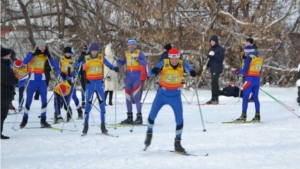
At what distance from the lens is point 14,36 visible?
79.5ft

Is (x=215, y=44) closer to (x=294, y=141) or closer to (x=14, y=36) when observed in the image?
(x=294, y=141)

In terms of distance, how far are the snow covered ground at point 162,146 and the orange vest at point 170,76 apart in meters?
1.04

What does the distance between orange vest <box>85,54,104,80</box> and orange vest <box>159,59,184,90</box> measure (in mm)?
2053

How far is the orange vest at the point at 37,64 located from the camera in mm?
9984

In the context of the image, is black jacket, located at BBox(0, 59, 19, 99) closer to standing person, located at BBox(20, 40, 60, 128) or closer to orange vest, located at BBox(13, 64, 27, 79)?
standing person, located at BBox(20, 40, 60, 128)

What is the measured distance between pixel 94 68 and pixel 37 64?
1.60m

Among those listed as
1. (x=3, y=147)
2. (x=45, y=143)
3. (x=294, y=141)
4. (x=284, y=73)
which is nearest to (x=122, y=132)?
(x=45, y=143)

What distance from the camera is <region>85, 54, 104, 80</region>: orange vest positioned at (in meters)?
9.11

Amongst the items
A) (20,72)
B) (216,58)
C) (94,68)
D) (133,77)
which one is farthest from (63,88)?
(216,58)

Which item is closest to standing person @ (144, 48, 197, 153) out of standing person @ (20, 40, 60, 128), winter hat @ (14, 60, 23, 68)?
standing person @ (20, 40, 60, 128)

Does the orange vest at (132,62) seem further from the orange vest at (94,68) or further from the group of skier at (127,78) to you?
the orange vest at (94,68)

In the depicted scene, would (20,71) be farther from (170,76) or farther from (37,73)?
A: (170,76)

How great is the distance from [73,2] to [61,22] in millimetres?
1303

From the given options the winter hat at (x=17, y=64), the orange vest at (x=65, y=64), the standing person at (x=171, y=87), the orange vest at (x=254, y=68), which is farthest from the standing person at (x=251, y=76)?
the winter hat at (x=17, y=64)
